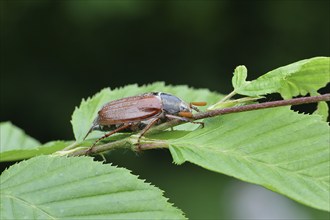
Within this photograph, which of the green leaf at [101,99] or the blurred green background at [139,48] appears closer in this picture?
the green leaf at [101,99]

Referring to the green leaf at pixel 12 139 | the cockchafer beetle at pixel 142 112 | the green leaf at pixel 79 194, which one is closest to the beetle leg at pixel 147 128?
the cockchafer beetle at pixel 142 112

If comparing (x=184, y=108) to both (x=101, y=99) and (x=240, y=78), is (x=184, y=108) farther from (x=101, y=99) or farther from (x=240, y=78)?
(x=101, y=99)

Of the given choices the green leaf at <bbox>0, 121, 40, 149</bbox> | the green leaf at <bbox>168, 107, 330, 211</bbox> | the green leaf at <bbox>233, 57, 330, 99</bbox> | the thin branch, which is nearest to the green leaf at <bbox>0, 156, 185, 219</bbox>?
the green leaf at <bbox>168, 107, 330, 211</bbox>

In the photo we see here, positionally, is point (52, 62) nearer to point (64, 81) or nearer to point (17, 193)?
point (64, 81)

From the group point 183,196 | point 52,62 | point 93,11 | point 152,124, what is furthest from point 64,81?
point 152,124

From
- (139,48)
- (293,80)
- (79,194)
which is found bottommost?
(79,194)

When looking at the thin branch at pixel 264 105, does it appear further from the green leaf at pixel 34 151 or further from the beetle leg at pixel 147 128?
the green leaf at pixel 34 151

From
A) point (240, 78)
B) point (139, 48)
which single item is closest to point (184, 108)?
point (240, 78)
